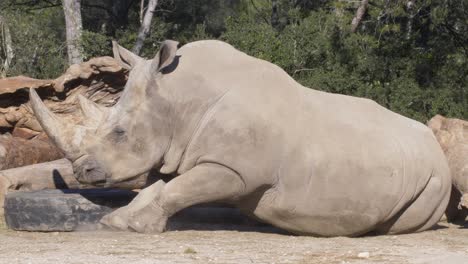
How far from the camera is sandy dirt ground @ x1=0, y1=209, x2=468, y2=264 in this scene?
6.84 m

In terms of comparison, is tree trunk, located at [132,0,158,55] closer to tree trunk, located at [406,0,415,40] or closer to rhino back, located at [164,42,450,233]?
tree trunk, located at [406,0,415,40]

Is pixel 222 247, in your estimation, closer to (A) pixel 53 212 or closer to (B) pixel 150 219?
(B) pixel 150 219

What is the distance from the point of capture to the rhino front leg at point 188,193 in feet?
25.9

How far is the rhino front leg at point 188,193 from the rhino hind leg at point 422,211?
58.0 inches

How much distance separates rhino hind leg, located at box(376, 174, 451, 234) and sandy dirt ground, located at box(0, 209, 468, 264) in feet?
0.33

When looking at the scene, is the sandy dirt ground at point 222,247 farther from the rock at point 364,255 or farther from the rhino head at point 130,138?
the rhino head at point 130,138

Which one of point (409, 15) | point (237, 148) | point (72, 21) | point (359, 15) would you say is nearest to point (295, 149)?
point (237, 148)

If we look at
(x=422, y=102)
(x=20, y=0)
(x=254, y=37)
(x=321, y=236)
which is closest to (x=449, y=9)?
(x=422, y=102)

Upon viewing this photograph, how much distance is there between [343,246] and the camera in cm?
770

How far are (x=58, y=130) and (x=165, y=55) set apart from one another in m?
1.08

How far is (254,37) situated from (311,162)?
28.3 ft

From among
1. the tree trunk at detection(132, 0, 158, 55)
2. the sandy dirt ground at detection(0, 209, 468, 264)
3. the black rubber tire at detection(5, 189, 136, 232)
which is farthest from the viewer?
the tree trunk at detection(132, 0, 158, 55)

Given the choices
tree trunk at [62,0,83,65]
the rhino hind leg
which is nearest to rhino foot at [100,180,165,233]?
the rhino hind leg

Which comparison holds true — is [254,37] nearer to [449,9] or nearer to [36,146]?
[449,9]
